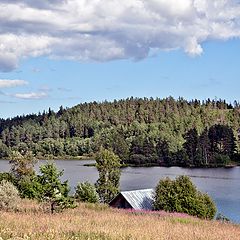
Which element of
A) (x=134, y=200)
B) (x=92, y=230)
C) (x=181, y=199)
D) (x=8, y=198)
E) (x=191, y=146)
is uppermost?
(x=191, y=146)

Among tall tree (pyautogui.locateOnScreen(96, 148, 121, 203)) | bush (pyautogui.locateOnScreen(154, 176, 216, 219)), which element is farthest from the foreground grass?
tall tree (pyautogui.locateOnScreen(96, 148, 121, 203))

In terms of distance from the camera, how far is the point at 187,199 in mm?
40719

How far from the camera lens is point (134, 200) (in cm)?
4344

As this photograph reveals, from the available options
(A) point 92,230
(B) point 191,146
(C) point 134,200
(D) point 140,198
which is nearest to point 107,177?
(D) point 140,198

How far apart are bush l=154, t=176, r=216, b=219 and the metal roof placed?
1630 millimetres

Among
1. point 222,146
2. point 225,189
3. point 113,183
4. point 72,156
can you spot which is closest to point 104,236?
point 113,183

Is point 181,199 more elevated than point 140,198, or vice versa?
point 181,199

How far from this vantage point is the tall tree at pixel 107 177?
5488 centimetres

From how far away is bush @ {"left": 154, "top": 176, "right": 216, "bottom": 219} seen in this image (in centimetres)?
4081

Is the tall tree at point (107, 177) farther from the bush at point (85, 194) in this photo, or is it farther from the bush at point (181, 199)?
the bush at point (181, 199)

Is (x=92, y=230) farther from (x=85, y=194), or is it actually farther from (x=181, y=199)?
(x=85, y=194)

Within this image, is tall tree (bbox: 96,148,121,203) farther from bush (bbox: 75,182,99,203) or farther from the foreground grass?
the foreground grass

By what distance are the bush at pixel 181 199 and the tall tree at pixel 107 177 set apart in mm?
13243

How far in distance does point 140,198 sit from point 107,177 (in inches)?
449
